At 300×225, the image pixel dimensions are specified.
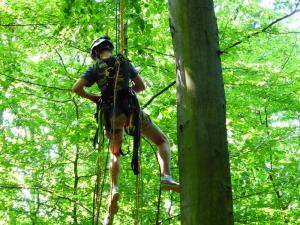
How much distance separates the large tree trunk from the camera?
5.83 ft

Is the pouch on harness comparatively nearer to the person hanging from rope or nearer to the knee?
the person hanging from rope

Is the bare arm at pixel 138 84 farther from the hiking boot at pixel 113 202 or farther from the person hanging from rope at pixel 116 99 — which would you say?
the hiking boot at pixel 113 202

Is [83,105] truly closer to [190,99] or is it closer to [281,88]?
[281,88]

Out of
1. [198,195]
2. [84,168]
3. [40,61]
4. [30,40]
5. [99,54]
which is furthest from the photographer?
[84,168]

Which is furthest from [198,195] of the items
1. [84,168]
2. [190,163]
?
[84,168]

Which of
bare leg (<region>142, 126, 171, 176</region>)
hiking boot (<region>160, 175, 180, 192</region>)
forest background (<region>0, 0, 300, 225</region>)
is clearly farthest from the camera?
forest background (<region>0, 0, 300, 225</region>)

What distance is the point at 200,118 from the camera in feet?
6.19

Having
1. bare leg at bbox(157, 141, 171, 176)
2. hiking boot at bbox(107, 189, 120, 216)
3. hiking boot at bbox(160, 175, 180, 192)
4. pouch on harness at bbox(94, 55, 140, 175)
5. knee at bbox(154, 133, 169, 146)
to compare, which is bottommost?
hiking boot at bbox(107, 189, 120, 216)

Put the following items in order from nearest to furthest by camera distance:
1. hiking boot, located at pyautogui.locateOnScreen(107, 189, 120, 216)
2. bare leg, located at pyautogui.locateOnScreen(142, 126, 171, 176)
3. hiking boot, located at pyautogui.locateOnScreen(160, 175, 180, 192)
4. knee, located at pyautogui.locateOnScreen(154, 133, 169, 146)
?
hiking boot, located at pyautogui.locateOnScreen(160, 175, 180, 192) < hiking boot, located at pyautogui.locateOnScreen(107, 189, 120, 216) < bare leg, located at pyautogui.locateOnScreen(142, 126, 171, 176) < knee, located at pyautogui.locateOnScreen(154, 133, 169, 146)

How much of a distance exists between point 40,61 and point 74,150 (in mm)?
2142

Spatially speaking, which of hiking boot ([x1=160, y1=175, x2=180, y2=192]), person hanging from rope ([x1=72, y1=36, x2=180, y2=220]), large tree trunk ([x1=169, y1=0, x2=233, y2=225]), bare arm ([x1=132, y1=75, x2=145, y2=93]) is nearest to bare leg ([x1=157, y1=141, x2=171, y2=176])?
person hanging from rope ([x1=72, y1=36, x2=180, y2=220])

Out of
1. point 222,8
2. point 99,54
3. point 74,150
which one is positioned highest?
point 222,8

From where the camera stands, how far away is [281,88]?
6871 millimetres

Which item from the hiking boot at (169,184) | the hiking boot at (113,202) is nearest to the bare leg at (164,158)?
the hiking boot at (169,184)
